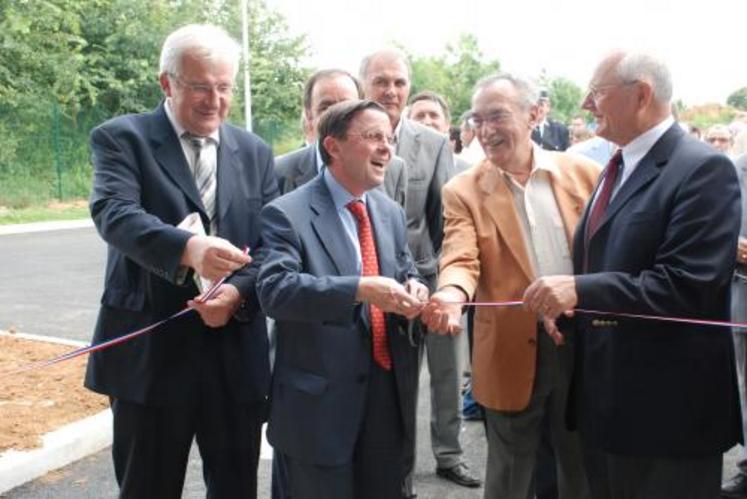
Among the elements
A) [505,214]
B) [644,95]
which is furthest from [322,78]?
[644,95]

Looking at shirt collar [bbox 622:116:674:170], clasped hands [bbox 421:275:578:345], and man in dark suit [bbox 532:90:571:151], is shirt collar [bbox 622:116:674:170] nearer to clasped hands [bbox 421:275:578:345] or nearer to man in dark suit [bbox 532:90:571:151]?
clasped hands [bbox 421:275:578:345]

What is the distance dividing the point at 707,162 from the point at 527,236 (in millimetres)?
917

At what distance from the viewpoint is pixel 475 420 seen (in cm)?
596

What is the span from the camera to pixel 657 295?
2.68 m

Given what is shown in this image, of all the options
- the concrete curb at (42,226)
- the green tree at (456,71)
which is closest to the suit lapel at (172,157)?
the concrete curb at (42,226)

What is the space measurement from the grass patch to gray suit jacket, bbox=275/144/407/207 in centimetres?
1750

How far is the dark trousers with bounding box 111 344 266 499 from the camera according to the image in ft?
10.7

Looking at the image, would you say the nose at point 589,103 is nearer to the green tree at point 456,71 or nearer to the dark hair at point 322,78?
the dark hair at point 322,78

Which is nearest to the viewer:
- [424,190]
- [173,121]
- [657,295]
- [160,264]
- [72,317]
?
[657,295]

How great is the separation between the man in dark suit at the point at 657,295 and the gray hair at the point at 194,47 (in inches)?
57.0

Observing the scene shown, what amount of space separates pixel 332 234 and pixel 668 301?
1.24 meters

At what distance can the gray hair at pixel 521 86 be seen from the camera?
11.2 feet

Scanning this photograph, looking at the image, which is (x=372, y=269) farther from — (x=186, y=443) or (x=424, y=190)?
(x=424, y=190)

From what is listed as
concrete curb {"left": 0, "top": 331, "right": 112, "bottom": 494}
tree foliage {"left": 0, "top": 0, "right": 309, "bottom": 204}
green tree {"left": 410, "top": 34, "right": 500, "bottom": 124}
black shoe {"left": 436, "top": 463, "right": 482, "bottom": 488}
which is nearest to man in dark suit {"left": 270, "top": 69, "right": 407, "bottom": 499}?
black shoe {"left": 436, "top": 463, "right": 482, "bottom": 488}
